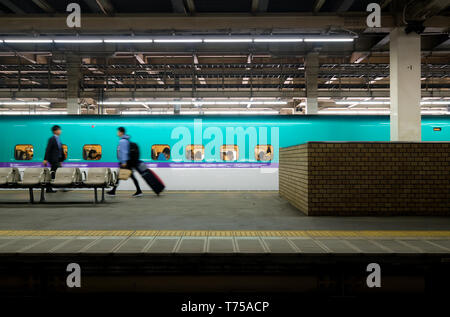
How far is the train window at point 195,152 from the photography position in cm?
1020

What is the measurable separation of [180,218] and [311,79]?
1096cm

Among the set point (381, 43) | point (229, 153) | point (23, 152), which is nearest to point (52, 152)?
point (23, 152)

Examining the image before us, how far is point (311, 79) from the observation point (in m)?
14.4

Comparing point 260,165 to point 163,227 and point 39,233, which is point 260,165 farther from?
point 39,233

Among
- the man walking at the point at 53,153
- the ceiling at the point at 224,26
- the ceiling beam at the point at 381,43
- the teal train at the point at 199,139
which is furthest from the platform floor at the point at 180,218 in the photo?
the ceiling beam at the point at 381,43

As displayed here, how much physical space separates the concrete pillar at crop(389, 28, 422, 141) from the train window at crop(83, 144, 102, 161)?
28.9 ft

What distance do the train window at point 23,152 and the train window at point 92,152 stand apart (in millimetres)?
1685

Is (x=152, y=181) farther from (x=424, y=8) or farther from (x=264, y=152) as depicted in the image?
(x=424, y=8)

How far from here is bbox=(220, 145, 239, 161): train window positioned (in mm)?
10211

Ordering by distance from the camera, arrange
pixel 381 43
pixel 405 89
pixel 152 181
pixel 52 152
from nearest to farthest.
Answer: pixel 52 152
pixel 152 181
pixel 405 89
pixel 381 43

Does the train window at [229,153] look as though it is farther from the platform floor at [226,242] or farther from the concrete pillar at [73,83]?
the concrete pillar at [73,83]

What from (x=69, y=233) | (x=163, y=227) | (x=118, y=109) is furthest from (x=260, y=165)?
(x=118, y=109)
